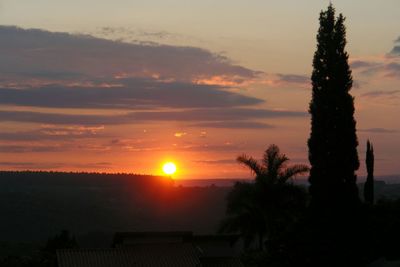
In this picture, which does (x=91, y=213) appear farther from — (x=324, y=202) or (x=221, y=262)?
(x=324, y=202)

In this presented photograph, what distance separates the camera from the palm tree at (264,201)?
51531 millimetres

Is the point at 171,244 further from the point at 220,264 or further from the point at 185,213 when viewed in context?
the point at 185,213

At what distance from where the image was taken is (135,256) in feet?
156

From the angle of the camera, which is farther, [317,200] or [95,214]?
[95,214]

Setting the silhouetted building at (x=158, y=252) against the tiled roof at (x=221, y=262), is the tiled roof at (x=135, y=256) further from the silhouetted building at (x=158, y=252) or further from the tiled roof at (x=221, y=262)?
the tiled roof at (x=221, y=262)

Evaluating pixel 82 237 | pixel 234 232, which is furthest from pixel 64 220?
pixel 234 232

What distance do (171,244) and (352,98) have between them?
52.0 ft

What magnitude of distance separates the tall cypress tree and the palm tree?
5.27m

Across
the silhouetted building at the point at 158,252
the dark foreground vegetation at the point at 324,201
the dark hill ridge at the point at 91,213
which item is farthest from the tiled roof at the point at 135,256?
the dark hill ridge at the point at 91,213

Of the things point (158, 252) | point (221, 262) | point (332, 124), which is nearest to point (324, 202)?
point (332, 124)

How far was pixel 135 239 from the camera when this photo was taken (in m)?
49.4

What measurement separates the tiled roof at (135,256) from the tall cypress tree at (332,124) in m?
9.33

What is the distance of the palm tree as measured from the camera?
169 ft

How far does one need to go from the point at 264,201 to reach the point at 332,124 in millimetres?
8303
